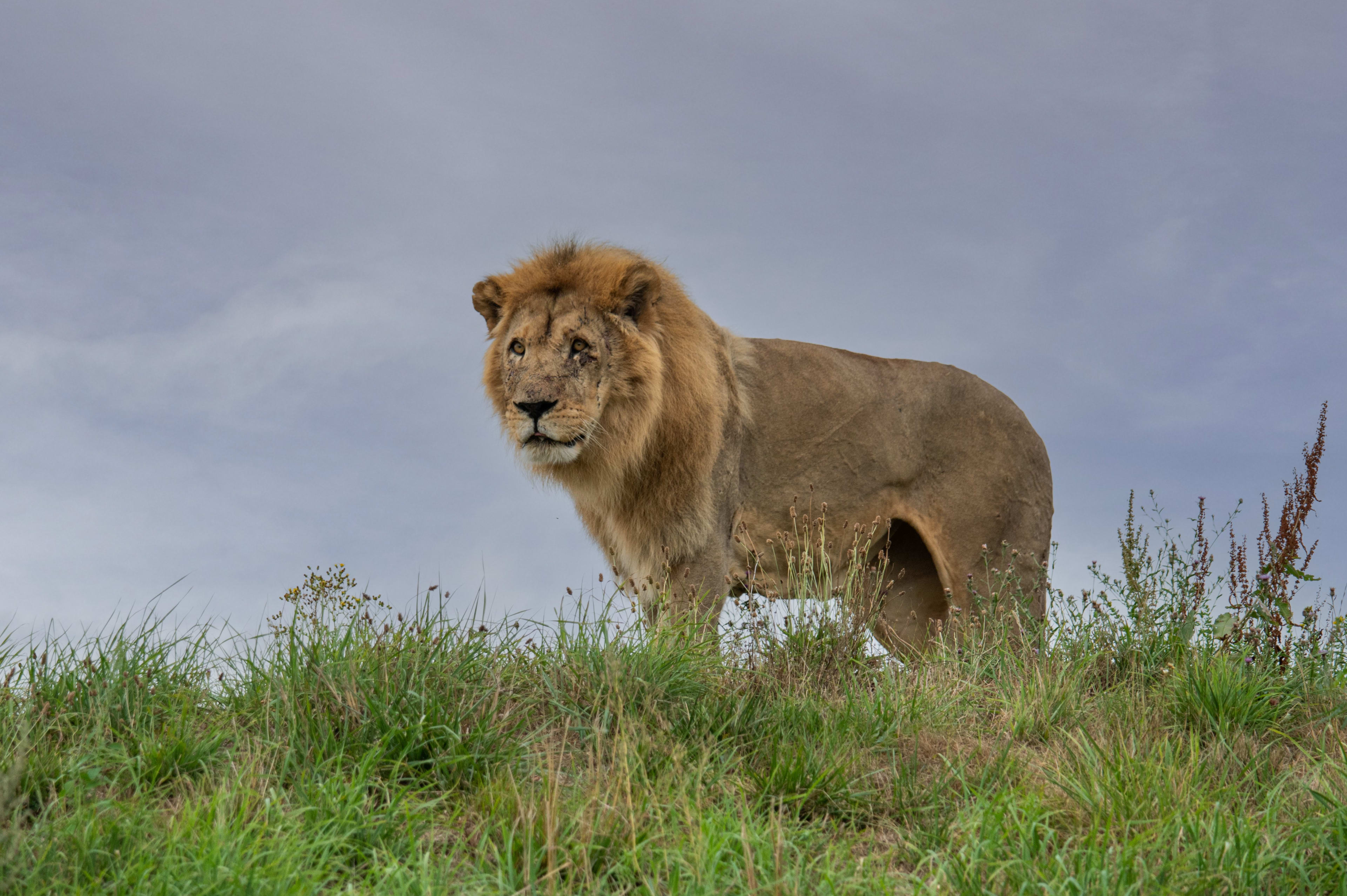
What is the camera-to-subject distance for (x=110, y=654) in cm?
479

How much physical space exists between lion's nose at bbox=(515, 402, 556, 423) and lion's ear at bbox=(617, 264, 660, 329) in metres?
0.89

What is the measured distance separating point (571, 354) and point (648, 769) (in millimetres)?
3039

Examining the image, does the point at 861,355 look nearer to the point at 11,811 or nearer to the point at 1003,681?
the point at 1003,681

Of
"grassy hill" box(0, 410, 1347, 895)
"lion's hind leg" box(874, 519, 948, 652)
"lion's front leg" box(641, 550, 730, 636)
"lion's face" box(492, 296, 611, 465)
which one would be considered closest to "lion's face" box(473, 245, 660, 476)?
"lion's face" box(492, 296, 611, 465)

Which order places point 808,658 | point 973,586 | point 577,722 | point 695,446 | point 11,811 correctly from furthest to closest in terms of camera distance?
1. point 973,586
2. point 695,446
3. point 808,658
4. point 577,722
5. point 11,811

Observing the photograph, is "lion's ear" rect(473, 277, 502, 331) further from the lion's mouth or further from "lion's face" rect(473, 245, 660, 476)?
the lion's mouth

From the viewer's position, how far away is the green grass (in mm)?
3320

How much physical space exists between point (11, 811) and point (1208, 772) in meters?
4.84

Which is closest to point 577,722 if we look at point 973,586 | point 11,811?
point 11,811

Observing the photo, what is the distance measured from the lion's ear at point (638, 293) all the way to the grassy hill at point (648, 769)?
2.13 meters

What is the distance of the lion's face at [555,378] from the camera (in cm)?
626

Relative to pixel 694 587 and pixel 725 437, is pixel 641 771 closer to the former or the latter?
pixel 694 587

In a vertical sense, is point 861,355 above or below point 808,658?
above

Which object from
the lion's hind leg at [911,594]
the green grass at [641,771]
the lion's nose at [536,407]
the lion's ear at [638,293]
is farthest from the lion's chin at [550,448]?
the lion's hind leg at [911,594]
